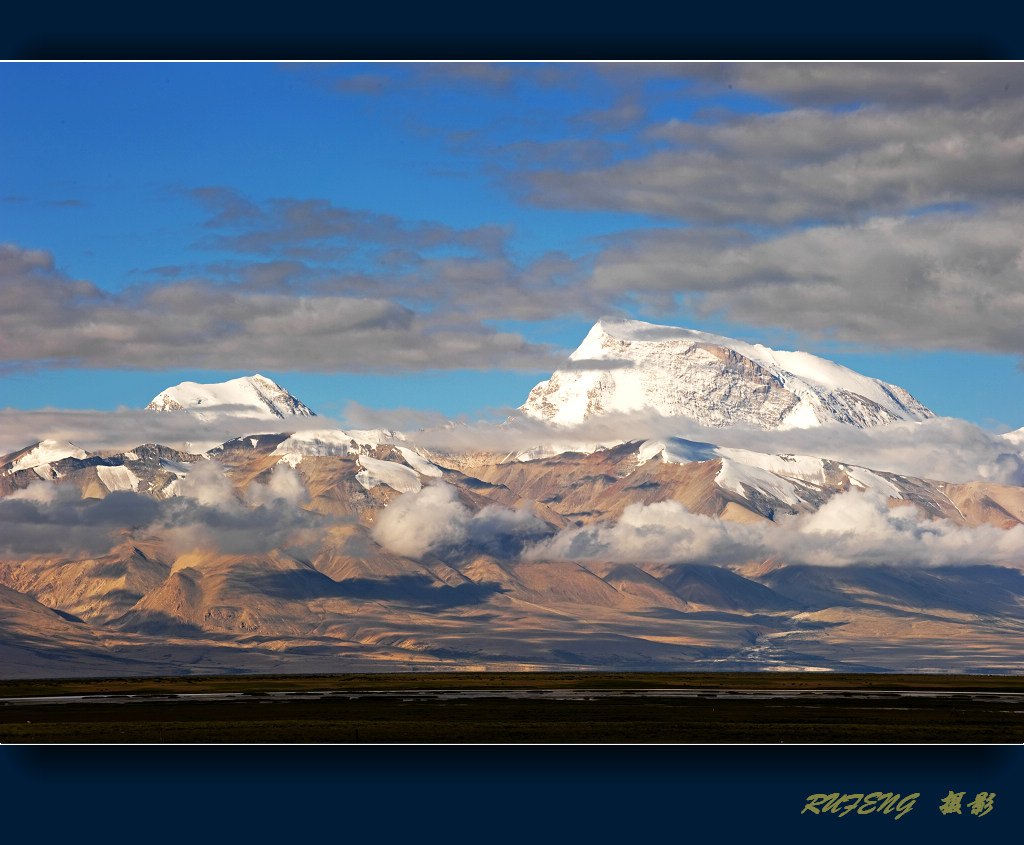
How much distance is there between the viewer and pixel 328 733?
98.4m

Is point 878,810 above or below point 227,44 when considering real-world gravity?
below

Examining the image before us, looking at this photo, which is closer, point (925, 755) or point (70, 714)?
point (925, 755)

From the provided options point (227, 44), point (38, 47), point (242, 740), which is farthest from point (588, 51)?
point (242, 740)

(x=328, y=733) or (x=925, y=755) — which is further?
(x=328, y=733)

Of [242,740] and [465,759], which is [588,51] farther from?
[242,740]

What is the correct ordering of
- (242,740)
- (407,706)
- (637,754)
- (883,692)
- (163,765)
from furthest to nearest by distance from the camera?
(883,692) < (407,706) < (242,740) < (637,754) < (163,765)

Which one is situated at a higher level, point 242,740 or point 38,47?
point 38,47

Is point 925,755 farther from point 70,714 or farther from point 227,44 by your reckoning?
point 70,714

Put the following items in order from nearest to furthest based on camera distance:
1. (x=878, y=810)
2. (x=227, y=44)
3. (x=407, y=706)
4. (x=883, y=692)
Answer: (x=227, y=44)
(x=878, y=810)
(x=407, y=706)
(x=883, y=692)

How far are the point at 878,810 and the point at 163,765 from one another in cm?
4047

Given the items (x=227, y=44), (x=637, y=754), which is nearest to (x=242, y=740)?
(x=637, y=754)

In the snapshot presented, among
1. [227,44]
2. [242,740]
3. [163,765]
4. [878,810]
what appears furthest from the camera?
[242,740]

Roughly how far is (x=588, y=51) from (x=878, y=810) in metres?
38.7

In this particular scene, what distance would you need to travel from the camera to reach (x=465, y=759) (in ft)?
271
